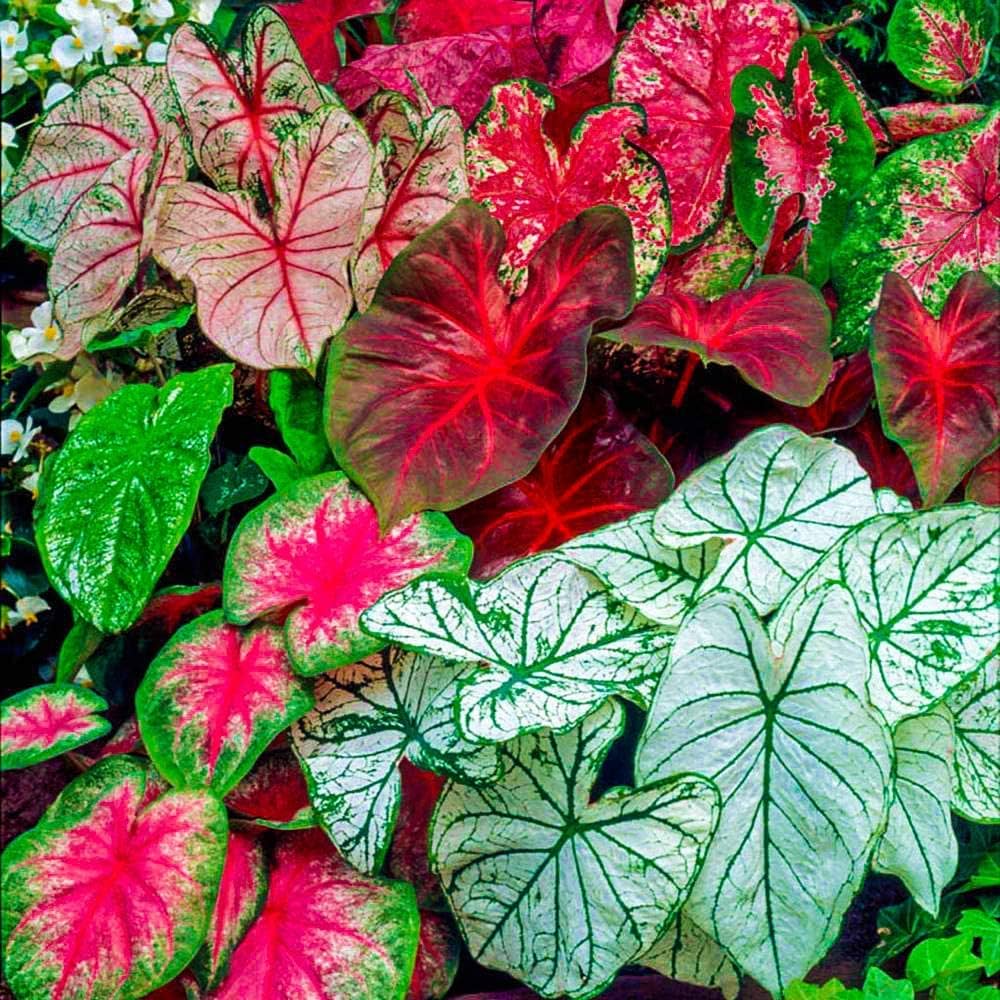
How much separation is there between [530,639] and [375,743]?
200mm

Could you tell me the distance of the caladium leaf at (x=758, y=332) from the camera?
116 cm

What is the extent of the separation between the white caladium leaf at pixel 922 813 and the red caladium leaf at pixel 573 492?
36 centimetres

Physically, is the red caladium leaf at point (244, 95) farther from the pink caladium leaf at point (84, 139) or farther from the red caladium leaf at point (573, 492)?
the red caladium leaf at point (573, 492)

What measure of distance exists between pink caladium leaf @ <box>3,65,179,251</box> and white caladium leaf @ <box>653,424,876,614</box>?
34.2 inches

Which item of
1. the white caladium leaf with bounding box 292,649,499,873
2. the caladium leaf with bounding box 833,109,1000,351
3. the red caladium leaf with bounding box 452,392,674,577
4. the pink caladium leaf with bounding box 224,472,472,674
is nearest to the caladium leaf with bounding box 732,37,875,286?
the caladium leaf with bounding box 833,109,1000,351

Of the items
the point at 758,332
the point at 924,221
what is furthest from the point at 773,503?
the point at 924,221

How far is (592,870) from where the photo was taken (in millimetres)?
1020

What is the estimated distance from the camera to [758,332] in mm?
1224

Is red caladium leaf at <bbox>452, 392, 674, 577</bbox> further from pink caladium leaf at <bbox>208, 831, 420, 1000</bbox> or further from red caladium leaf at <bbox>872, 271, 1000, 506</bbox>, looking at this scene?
pink caladium leaf at <bbox>208, 831, 420, 1000</bbox>

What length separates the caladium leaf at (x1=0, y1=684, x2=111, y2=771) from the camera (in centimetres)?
109

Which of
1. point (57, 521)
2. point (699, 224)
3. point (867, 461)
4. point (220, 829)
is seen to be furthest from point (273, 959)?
point (699, 224)

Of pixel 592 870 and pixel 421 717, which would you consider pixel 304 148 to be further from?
pixel 592 870

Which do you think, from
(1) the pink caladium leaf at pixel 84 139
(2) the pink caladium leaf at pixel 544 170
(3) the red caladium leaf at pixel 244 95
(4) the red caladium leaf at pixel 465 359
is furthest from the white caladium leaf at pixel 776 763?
(1) the pink caladium leaf at pixel 84 139

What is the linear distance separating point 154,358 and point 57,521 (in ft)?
0.91
